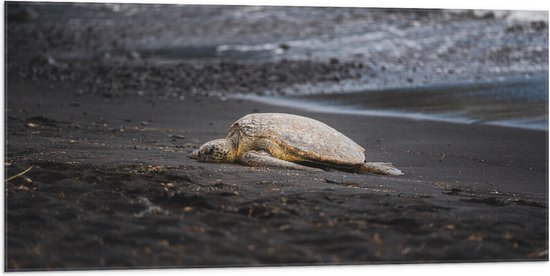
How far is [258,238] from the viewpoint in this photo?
3.34 meters

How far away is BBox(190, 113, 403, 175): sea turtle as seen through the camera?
4570 millimetres

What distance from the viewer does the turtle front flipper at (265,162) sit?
4.50m

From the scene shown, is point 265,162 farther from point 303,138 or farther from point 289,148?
point 303,138

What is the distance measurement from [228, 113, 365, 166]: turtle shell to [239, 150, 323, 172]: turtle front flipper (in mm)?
106

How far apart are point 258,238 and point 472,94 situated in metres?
3.77

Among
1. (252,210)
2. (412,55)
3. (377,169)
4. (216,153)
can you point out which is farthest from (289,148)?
(412,55)

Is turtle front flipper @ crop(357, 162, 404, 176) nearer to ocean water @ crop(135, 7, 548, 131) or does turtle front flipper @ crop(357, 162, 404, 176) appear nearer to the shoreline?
ocean water @ crop(135, 7, 548, 131)

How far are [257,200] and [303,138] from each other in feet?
3.42

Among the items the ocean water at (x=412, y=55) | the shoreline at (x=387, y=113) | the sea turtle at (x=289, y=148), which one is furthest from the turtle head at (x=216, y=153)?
the shoreline at (x=387, y=113)

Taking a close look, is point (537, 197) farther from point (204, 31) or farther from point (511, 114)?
point (204, 31)

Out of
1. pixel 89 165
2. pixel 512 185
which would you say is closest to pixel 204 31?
pixel 89 165

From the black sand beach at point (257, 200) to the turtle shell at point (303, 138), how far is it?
6.2 inches

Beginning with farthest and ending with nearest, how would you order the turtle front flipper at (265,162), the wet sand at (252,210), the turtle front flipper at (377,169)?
the turtle front flipper at (377,169) < the turtle front flipper at (265,162) < the wet sand at (252,210)

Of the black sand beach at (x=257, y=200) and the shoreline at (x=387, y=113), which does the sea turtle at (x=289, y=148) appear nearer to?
the black sand beach at (x=257, y=200)
